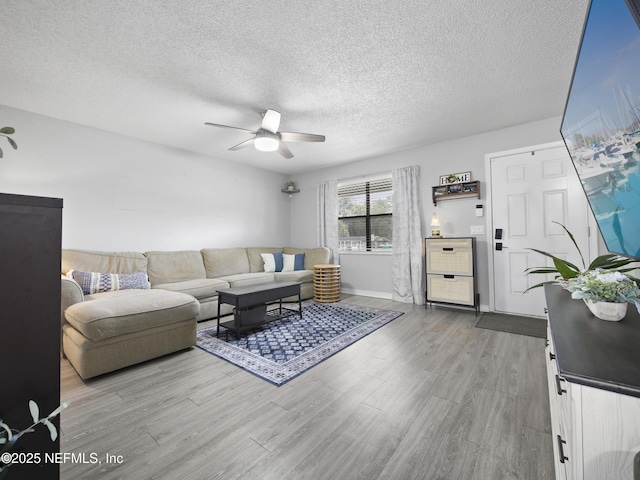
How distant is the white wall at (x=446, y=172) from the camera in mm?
3488

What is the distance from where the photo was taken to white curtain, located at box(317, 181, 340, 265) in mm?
5195

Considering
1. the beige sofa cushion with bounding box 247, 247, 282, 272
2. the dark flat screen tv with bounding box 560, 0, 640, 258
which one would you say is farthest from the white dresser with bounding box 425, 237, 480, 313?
the beige sofa cushion with bounding box 247, 247, 282, 272

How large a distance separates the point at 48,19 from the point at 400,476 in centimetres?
333

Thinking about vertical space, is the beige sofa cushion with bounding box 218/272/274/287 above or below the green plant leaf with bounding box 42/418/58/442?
below

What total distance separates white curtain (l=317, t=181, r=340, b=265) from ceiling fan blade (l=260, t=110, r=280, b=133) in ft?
8.09

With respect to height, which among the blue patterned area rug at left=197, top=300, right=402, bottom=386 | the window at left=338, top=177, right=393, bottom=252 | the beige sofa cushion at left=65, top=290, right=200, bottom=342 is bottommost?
the blue patterned area rug at left=197, top=300, right=402, bottom=386

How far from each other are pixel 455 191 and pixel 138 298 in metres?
4.07

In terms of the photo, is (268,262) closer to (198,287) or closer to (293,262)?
(293,262)

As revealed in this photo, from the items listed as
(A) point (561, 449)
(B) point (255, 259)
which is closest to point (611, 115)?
(A) point (561, 449)

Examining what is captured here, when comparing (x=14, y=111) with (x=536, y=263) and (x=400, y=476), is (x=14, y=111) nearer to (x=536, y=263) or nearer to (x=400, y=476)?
(x=400, y=476)

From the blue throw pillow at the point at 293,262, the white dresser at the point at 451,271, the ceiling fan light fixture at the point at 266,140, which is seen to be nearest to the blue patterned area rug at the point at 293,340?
the white dresser at the point at 451,271

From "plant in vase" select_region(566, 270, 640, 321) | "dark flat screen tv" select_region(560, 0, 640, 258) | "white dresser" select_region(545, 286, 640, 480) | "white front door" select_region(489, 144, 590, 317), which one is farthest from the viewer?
"white front door" select_region(489, 144, 590, 317)

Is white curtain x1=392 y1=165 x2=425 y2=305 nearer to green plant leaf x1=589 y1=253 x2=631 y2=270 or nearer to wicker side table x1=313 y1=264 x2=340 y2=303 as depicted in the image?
wicker side table x1=313 y1=264 x2=340 y2=303

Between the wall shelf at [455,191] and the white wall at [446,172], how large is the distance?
91 millimetres
